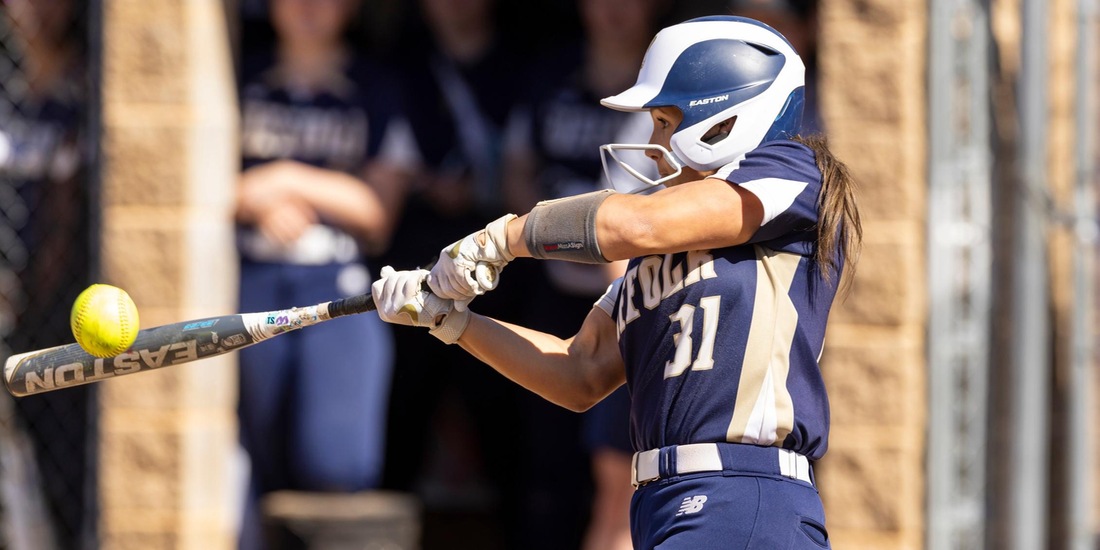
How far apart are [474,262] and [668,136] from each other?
519 mm

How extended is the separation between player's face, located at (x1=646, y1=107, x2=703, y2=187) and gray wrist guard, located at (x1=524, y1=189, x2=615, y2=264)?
0.78ft

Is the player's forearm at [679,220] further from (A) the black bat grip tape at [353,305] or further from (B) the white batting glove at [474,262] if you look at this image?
(A) the black bat grip tape at [353,305]

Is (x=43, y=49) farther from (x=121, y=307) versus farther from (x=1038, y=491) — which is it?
(x=1038, y=491)

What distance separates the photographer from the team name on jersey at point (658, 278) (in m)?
3.02

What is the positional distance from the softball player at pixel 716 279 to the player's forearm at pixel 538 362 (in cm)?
10

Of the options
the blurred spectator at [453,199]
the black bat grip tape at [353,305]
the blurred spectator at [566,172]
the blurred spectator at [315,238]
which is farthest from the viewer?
the blurred spectator at [453,199]

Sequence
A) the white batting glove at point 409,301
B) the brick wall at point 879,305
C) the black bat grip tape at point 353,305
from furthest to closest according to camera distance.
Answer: the brick wall at point 879,305 < the black bat grip tape at point 353,305 < the white batting glove at point 409,301

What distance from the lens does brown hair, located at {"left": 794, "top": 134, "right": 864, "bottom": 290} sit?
2.99 meters

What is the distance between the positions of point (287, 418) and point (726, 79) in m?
2.82

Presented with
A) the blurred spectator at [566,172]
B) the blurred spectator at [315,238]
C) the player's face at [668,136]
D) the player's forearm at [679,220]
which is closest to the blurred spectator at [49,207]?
the blurred spectator at [315,238]

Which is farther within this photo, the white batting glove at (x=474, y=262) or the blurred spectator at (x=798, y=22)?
the blurred spectator at (x=798, y=22)

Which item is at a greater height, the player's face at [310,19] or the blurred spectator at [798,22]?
the player's face at [310,19]

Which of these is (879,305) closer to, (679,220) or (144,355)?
(679,220)

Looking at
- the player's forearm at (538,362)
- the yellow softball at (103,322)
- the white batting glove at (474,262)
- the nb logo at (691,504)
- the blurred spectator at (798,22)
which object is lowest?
the nb logo at (691,504)
